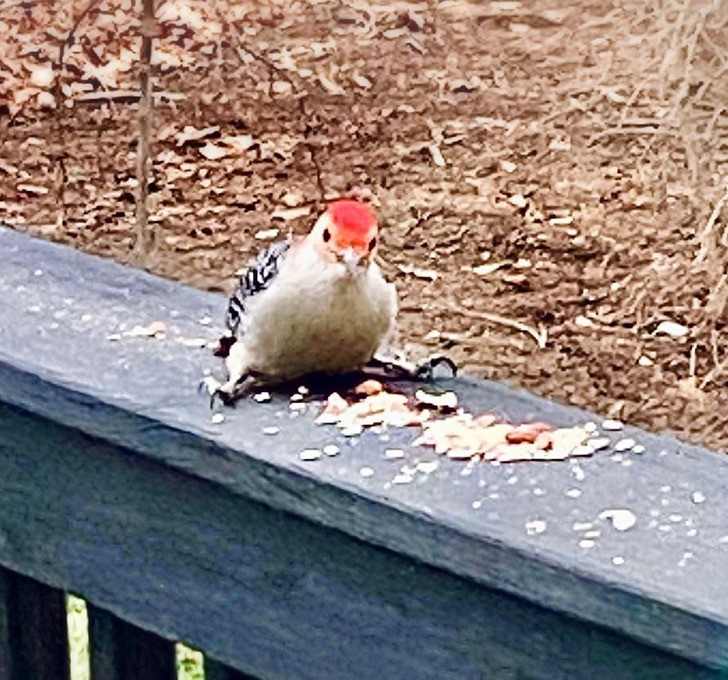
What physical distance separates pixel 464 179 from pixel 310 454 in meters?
3.49

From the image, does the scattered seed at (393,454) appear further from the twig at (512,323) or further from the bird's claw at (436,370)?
the twig at (512,323)

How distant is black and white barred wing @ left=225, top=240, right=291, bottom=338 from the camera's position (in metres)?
1.42

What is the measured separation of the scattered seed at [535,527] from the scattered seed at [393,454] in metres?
0.14

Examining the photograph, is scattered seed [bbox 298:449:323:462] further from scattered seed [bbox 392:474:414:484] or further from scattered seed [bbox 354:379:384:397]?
scattered seed [bbox 354:379:384:397]

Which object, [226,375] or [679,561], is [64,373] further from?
[679,561]

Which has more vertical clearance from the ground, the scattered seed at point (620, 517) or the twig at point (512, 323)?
the scattered seed at point (620, 517)

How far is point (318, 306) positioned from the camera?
1.48 metres

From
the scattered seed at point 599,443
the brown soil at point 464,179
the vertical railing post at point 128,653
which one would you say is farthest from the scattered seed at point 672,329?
the scattered seed at point 599,443

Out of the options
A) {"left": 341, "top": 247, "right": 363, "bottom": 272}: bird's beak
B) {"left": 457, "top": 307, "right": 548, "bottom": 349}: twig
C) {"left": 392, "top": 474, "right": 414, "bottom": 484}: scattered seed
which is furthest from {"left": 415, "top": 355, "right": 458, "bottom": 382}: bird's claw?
{"left": 457, "top": 307, "right": 548, "bottom": 349}: twig

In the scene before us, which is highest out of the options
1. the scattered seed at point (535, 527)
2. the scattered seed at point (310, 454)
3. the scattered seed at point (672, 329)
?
the scattered seed at point (535, 527)

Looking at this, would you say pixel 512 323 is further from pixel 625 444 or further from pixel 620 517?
pixel 620 517

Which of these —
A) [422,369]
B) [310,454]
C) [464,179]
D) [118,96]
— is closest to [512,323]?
[464,179]

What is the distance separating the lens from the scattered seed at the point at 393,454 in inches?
46.0

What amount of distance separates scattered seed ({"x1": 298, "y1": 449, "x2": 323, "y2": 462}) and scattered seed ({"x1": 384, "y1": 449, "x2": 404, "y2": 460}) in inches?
1.7
